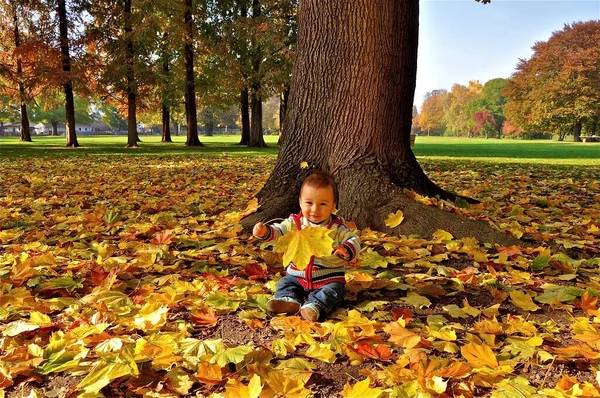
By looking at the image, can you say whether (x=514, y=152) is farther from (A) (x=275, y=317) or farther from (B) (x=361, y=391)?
(B) (x=361, y=391)

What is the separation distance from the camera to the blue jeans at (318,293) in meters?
2.31

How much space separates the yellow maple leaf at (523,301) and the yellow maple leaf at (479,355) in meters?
0.67

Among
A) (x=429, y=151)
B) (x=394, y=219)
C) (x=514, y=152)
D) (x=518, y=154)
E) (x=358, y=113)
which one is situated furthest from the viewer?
(x=429, y=151)

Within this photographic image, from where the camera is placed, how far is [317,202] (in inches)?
96.7

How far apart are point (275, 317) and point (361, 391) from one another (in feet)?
2.77

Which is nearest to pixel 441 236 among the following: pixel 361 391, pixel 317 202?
pixel 317 202

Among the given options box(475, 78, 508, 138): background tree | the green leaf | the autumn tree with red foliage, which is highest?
box(475, 78, 508, 138): background tree

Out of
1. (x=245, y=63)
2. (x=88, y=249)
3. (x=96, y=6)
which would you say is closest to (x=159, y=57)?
(x=96, y=6)

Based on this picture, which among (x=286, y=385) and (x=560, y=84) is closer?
(x=286, y=385)

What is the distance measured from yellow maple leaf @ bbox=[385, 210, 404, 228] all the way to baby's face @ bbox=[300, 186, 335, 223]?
1.46 m

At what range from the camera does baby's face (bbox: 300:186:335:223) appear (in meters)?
2.45

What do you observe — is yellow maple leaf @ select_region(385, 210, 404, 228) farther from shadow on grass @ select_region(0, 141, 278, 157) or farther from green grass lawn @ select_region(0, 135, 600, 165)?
shadow on grass @ select_region(0, 141, 278, 157)

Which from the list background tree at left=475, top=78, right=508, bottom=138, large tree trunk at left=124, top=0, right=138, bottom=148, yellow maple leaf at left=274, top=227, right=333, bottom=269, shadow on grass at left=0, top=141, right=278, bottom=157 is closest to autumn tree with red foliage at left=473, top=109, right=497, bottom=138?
background tree at left=475, top=78, right=508, bottom=138

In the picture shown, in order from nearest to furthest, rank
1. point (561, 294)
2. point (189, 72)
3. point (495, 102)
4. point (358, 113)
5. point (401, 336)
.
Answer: point (401, 336), point (561, 294), point (358, 113), point (189, 72), point (495, 102)
